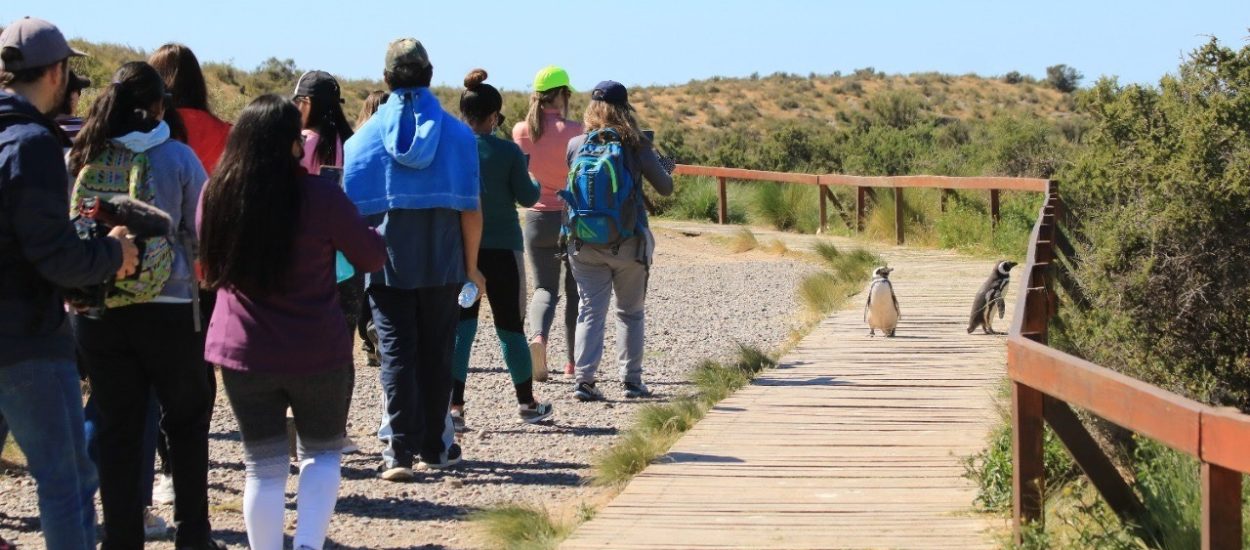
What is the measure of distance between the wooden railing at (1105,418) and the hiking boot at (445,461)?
2.76m

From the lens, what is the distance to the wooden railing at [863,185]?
1770 cm

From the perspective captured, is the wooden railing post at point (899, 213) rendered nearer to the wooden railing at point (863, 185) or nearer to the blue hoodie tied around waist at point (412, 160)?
the wooden railing at point (863, 185)

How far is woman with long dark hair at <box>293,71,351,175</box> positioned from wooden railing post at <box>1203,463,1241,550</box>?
14.2 ft

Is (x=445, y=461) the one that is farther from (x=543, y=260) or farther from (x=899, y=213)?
(x=899, y=213)

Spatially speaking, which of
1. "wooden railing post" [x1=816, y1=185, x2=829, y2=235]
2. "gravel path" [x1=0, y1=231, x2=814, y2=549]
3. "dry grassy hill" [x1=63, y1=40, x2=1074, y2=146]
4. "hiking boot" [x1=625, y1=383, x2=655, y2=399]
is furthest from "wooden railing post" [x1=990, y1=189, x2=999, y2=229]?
"dry grassy hill" [x1=63, y1=40, x2=1074, y2=146]

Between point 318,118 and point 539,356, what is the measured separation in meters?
2.94

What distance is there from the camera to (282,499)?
503 cm

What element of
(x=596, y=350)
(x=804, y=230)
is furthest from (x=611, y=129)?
(x=804, y=230)

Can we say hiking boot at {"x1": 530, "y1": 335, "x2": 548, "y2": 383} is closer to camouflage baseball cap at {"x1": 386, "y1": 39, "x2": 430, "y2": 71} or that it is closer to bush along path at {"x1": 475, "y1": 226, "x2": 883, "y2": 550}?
bush along path at {"x1": 475, "y1": 226, "x2": 883, "y2": 550}

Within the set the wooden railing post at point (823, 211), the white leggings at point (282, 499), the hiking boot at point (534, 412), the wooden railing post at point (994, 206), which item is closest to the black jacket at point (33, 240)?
the white leggings at point (282, 499)

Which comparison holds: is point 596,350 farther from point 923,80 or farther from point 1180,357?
point 923,80

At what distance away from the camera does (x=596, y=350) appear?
899 centimetres

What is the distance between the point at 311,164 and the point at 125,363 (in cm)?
185

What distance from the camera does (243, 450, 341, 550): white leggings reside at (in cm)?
496
